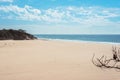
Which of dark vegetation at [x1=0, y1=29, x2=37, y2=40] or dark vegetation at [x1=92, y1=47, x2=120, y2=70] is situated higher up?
dark vegetation at [x1=0, y1=29, x2=37, y2=40]

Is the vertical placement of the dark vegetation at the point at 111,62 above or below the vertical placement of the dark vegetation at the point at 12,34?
below

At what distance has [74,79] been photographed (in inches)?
265

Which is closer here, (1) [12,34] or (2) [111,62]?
(2) [111,62]

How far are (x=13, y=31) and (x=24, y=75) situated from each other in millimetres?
29352

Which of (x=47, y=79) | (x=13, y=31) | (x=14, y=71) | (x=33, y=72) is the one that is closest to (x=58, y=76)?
(x=47, y=79)

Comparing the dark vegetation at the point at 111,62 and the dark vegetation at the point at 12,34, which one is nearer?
the dark vegetation at the point at 111,62

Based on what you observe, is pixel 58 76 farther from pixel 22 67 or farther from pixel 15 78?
pixel 22 67

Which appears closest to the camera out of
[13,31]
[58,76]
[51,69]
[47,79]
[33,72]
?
[47,79]

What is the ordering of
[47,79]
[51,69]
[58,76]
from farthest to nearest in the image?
1. [51,69]
2. [58,76]
3. [47,79]

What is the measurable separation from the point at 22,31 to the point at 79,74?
3084 cm

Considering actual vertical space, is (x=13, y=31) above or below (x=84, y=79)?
above

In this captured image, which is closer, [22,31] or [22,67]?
[22,67]

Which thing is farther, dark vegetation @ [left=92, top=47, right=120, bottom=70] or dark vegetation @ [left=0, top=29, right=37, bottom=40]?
dark vegetation @ [left=0, top=29, right=37, bottom=40]

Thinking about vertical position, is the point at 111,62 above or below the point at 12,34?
below
